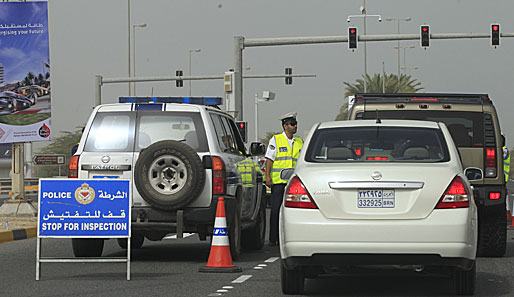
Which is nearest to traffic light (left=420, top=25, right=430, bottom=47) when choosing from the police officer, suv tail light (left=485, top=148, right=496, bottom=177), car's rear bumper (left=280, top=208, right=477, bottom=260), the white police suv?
the police officer

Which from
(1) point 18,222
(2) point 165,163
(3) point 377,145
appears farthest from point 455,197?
(1) point 18,222

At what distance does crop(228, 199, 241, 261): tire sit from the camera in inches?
518

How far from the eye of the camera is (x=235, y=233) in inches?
522

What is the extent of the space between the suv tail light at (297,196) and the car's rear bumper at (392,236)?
0.18 m

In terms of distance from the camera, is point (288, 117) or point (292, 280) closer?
point (292, 280)

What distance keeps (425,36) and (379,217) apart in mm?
23733

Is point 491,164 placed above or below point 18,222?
above

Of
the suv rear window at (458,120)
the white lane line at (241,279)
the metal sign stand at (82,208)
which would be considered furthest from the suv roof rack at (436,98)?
the metal sign stand at (82,208)

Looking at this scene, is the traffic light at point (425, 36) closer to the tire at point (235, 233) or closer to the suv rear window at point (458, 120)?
the suv rear window at point (458, 120)

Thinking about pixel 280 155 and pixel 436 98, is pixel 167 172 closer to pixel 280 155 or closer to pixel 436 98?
pixel 280 155

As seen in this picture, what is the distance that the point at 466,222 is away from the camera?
9016 millimetres

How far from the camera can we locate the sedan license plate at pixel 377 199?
9.05 meters

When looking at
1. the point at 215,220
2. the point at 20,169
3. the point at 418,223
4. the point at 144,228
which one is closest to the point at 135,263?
the point at 144,228

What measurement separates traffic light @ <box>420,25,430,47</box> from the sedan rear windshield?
22.5 m
